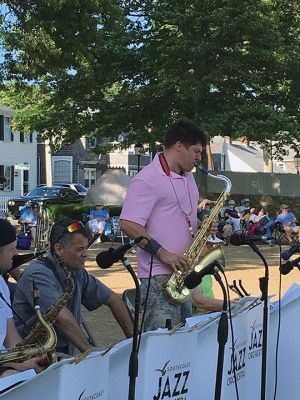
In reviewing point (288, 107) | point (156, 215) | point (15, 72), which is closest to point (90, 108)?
point (288, 107)

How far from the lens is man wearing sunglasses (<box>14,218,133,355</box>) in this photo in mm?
4191

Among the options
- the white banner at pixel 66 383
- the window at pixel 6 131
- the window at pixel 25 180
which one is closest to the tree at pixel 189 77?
the window at pixel 6 131

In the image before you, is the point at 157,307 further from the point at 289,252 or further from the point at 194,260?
the point at 289,252

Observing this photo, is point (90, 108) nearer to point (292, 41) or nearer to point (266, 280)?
point (292, 41)

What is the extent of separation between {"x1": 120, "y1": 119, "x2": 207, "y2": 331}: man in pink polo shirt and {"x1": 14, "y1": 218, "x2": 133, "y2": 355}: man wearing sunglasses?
396mm

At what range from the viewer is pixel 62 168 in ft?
153

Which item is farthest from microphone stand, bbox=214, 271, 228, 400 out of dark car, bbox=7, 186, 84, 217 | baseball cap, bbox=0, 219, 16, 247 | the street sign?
the street sign

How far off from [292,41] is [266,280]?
21356 millimetres

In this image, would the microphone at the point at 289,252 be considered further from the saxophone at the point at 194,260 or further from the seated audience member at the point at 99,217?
the seated audience member at the point at 99,217

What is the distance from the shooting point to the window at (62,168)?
1825 inches

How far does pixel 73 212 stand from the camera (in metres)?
22.9

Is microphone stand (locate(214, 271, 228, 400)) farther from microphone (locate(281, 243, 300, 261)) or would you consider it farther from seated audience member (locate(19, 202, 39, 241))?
seated audience member (locate(19, 202, 39, 241))

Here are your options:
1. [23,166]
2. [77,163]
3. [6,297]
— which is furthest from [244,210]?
[77,163]

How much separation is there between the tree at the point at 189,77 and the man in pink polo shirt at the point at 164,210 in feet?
57.0
